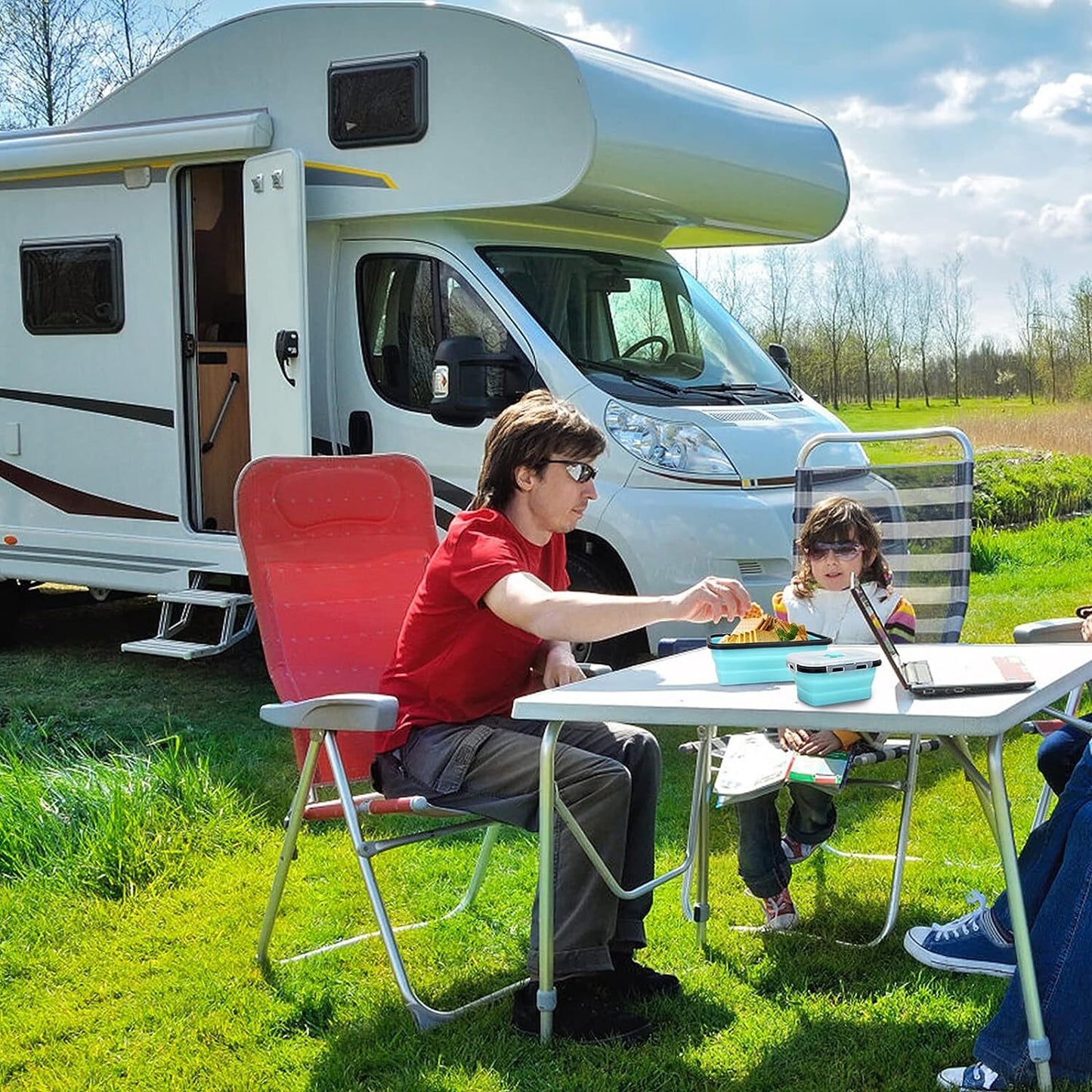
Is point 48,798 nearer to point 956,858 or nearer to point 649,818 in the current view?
point 649,818

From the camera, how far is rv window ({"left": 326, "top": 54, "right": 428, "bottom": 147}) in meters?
6.05

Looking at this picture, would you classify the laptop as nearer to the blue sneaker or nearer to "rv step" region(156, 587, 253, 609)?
the blue sneaker

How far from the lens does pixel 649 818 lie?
3.24 meters

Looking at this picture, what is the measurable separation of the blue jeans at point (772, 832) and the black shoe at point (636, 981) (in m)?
0.42

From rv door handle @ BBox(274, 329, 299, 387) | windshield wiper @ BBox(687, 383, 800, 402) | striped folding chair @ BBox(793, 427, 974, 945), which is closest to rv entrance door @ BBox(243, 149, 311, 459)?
rv door handle @ BBox(274, 329, 299, 387)

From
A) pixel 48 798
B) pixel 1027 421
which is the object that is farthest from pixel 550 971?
pixel 1027 421

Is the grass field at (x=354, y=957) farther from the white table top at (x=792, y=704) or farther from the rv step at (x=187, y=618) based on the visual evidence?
the rv step at (x=187, y=618)

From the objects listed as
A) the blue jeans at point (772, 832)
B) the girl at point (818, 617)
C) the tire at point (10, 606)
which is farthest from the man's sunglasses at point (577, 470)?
the tire at point (10, 606)

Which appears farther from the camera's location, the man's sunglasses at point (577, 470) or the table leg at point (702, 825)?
the table leg at point (702, 825)

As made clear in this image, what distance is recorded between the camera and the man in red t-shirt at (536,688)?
302cm

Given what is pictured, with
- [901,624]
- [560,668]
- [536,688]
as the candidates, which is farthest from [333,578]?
[901,624]

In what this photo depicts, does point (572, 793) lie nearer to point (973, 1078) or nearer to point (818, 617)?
point (973, 1078)

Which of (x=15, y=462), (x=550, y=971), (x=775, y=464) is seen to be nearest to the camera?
(x=550, y=971)

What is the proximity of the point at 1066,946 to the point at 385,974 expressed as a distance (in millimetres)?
1599
